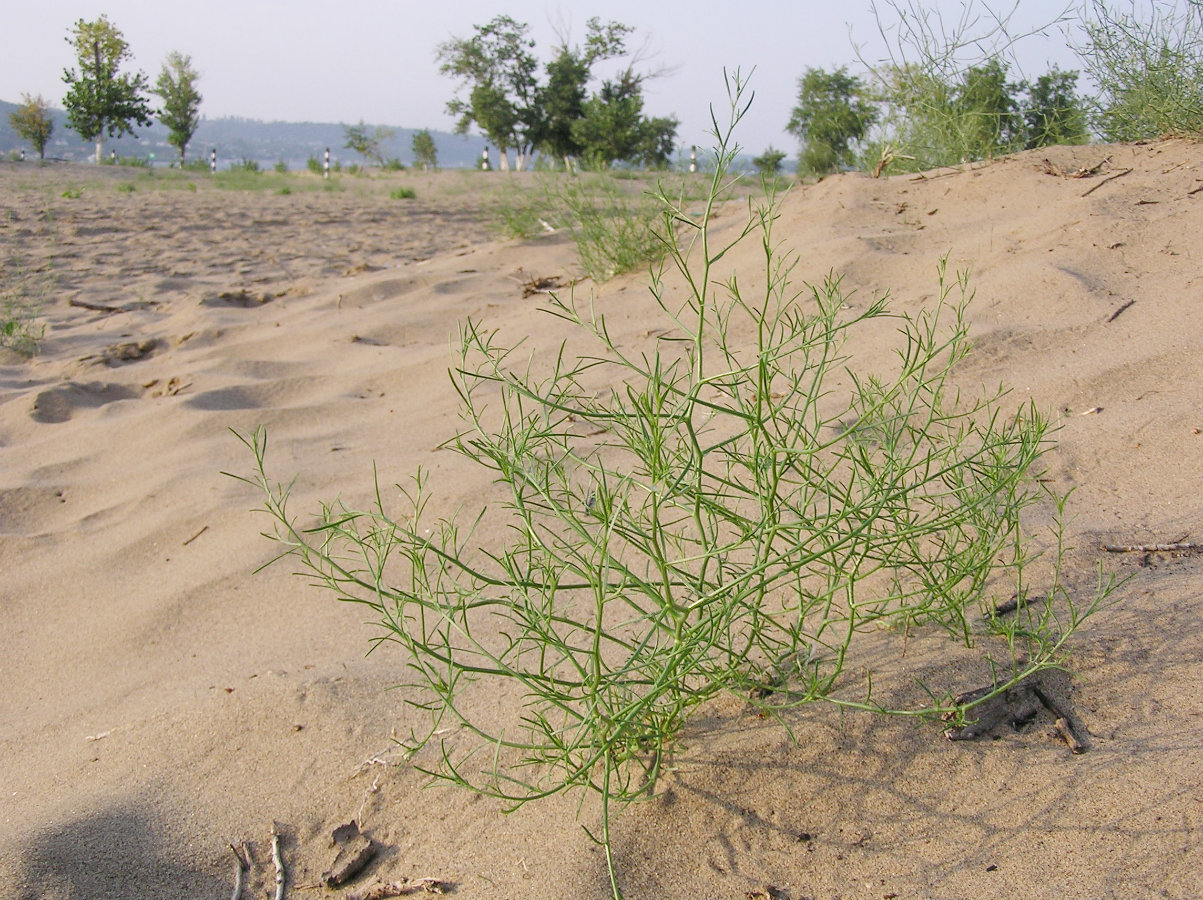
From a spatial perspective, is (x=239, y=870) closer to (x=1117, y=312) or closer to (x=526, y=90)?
(x=1117, y=312)

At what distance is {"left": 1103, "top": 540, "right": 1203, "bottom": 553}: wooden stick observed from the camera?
5.81 ft

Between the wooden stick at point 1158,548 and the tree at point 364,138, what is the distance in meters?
32.8

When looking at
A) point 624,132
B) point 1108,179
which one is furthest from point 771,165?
point 624,132

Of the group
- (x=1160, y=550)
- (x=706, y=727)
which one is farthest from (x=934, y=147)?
(x=706, y=727)

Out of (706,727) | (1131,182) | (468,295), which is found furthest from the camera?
(468,295)

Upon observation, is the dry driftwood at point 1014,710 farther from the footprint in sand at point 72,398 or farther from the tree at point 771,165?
the footprint in sand at point 72,398

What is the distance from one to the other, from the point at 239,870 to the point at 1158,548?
5.33ft

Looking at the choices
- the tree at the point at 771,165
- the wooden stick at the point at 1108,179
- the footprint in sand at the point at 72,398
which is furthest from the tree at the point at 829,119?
the footprint in sand at the point at 72,398

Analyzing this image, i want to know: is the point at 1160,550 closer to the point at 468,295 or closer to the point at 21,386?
the point at 468,295

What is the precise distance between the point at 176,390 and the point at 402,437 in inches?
47.5

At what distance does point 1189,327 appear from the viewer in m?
2.59

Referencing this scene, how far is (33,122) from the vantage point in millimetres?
27719

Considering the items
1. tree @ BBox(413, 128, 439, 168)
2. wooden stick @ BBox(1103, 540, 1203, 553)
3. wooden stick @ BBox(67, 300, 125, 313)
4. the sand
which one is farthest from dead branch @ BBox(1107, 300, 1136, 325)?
tree @ BBox(413, 128, 439, 168)

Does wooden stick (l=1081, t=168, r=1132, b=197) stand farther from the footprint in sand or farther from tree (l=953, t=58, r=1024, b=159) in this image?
the footprint in sand
